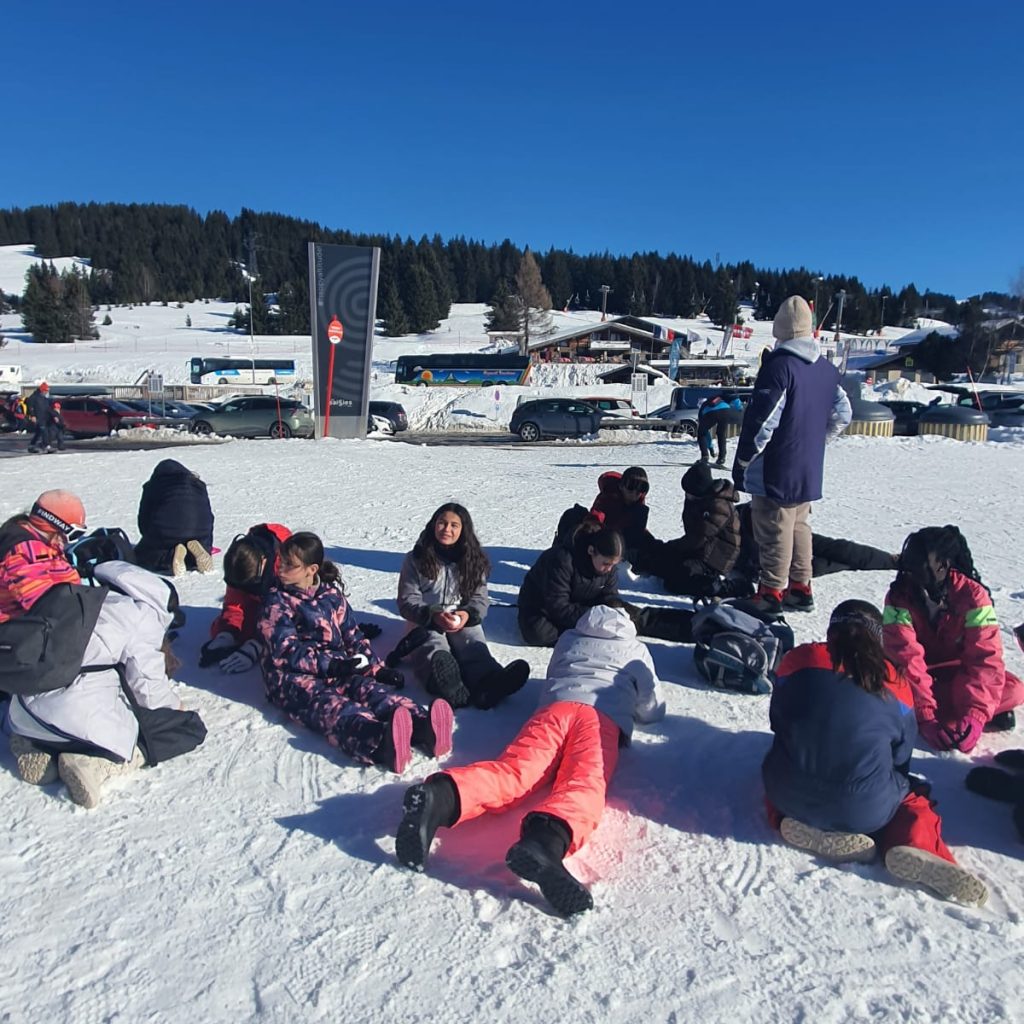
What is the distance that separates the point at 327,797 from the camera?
119 inches

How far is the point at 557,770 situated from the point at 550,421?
69.0 ft

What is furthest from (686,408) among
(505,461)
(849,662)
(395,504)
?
(849,662)

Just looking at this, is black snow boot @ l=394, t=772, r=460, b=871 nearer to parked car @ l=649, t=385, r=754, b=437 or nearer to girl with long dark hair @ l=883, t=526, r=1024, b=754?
girl with long dark hair @ l=883, t=526, r=1024, b=754

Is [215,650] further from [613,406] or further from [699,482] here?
[613,406]

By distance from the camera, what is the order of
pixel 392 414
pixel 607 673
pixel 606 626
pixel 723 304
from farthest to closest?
1. pixel 723 304
2. pixel 392 414
3. pixel 606 626
4. pixel 607 673

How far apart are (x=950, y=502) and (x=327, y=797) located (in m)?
8.93

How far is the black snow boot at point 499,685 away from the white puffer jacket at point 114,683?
4.63 feet

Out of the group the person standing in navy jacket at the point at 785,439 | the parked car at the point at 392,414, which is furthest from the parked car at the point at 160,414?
the person standing in navy jacket at the point at 785,439

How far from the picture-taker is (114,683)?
3.08 m

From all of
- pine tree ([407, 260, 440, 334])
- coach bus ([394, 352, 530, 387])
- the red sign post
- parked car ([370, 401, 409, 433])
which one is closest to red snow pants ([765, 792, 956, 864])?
the red sign post

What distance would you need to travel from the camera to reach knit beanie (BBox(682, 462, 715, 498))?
19.2ft

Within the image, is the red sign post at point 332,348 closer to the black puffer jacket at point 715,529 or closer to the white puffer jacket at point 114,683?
the black puffer jacket at point 715,529

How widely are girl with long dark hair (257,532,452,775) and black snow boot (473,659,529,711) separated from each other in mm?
407

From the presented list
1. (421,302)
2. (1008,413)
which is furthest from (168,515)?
(421,302)
